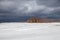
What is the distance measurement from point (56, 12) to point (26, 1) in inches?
12.7

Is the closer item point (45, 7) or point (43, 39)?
point (43, 39)

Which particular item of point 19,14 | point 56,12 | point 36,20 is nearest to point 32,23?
point 36,20

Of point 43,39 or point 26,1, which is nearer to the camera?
point 43,39

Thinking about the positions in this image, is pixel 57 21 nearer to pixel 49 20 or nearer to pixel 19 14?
pixel 49 20

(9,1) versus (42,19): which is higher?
(9,1)

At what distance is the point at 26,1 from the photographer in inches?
37.4

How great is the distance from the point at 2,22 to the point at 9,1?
0.22m

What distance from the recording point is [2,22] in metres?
0.93

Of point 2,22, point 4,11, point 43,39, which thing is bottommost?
point 43,39

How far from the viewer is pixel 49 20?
948mm

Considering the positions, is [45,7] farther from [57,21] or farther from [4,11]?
[4,11]

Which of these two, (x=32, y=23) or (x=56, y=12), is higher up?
(x=56, y=12)

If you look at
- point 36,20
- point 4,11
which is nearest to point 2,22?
point 4,11

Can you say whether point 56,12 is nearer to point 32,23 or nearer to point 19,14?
point 32,23
